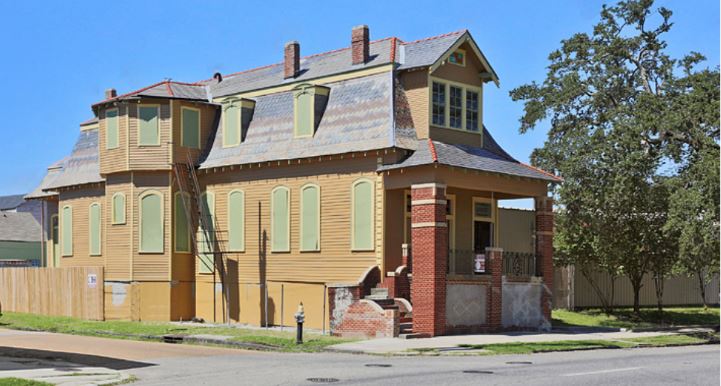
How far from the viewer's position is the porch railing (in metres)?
32.5

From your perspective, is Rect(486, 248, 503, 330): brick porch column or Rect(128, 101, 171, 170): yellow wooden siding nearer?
Rect(486, 248, 503, 330): brick porch column

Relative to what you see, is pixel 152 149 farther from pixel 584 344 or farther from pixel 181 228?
pixel 584 344

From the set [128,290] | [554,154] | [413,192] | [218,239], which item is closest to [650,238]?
[554,154]

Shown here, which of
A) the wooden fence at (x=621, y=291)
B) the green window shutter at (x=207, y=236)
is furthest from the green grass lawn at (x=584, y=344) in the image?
the green window shutter at (x=207, y=236)

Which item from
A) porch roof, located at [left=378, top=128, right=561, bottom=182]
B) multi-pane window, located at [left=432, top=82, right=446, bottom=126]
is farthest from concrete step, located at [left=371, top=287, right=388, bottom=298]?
multi-pane window, located at [left=432, top=82, right=446, bottom=126]

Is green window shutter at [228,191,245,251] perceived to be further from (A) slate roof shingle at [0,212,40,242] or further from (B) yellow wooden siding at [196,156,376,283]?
(A) slate roof shingle at [0,212,40,242]

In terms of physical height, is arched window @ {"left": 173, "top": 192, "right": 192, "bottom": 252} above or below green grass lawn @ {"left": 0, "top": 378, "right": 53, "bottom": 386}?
above

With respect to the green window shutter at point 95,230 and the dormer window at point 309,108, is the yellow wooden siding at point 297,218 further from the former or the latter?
the green window shutter at point 95,230

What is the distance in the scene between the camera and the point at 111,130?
37531mm

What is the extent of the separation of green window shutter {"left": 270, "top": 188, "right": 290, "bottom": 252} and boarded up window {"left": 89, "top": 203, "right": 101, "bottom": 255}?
979cm

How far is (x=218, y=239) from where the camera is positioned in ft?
118

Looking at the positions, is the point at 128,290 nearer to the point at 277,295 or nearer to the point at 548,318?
the point at 277,295

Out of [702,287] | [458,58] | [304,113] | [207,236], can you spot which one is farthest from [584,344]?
[702,287]

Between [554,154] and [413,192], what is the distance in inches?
356
